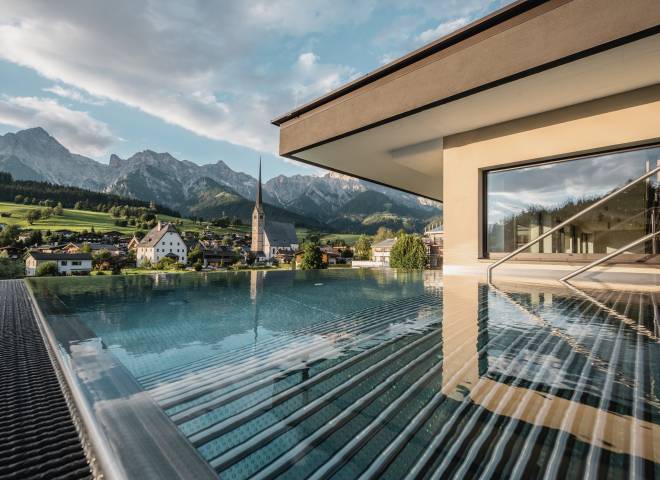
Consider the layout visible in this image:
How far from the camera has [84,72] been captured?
20422 millimetres

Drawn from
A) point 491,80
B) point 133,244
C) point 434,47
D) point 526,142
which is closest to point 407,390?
point 491,80

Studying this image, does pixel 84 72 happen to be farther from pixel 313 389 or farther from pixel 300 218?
pixel 300 218

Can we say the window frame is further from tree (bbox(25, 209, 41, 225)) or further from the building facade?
tree (bbox(25, 209, 41, 225))

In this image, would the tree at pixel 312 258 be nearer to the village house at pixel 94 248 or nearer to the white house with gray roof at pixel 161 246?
the village house at pixel 94 248

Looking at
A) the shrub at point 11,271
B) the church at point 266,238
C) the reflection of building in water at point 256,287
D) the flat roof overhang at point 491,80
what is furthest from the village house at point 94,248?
the flat roof overhang at point 491,80

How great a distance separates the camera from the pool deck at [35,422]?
25.5 inches

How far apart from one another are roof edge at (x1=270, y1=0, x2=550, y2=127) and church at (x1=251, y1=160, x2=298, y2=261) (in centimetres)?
6835

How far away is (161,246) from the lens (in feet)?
170

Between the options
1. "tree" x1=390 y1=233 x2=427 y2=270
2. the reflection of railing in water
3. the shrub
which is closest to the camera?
the reflection of railing in water

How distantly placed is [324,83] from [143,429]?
1421 centimetres

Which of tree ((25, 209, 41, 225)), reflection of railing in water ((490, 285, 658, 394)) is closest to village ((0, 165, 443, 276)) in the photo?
tree ((25, 209, 41, 225))

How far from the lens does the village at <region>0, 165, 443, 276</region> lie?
29500 mm

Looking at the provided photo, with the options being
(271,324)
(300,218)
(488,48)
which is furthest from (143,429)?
(300,218)

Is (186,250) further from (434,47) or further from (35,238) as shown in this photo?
(434,47)
